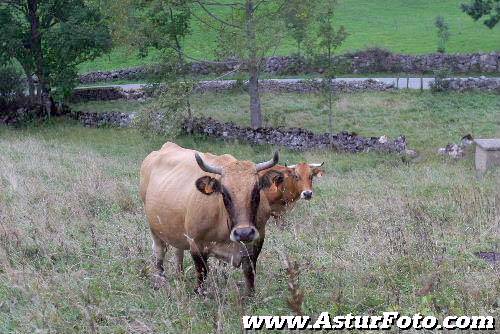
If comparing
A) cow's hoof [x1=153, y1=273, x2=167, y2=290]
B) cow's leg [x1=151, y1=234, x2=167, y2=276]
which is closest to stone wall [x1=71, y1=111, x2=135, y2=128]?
cow's leg [x1=151, y1=234, x2=167, y2=276]

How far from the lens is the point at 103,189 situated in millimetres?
12430

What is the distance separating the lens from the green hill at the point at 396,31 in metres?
43.2

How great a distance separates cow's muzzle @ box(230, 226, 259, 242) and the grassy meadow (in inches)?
14.4

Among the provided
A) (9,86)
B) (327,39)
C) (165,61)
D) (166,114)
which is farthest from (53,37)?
(327,39)

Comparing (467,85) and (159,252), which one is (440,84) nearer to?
(467,85)

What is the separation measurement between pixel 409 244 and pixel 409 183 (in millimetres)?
6881

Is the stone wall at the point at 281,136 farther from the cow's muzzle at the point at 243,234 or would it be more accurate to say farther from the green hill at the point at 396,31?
the cow's muzzle at the point at 243,234

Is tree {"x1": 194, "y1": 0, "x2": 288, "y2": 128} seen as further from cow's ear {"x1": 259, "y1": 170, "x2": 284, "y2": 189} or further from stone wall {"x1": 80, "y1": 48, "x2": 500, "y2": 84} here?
cow's ear {"x1": 259, "y1": 170, "x2": 284, "y2": 189}

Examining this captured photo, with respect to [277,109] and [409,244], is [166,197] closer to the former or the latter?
[409,244]

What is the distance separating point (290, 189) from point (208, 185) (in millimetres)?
5506

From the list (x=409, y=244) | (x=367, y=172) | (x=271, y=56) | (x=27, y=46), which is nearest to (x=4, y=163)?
(x=367, y=172)

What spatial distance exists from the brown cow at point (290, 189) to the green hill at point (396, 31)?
23308 mm

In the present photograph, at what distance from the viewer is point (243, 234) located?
20.8ft

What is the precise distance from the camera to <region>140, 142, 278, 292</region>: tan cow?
662 cm
